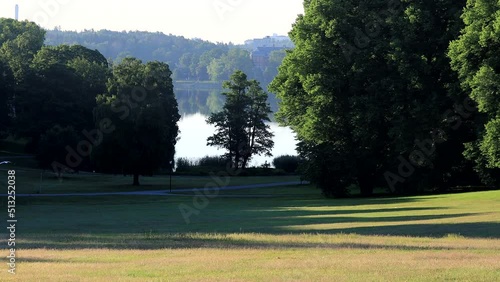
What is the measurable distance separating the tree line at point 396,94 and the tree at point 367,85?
7 cm

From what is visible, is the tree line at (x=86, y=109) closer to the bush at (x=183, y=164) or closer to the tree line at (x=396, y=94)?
the bush at (x=183, y=164)

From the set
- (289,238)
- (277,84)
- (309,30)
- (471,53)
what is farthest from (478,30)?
(289,238)

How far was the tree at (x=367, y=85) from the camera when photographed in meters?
45.9

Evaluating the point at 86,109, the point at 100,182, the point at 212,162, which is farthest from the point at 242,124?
the point at 100,182

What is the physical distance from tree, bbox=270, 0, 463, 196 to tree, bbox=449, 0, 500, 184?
7.46 ft

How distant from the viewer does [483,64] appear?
42125mm

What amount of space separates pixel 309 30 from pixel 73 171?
3214cm

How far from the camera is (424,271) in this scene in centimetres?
1430

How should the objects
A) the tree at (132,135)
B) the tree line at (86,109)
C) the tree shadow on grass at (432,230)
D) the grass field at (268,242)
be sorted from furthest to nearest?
1. the tree line at (86,109)
2. the tree at (132,135)
3. the tree shadow on grass at (432,230)
4. the grass field at (268,242)

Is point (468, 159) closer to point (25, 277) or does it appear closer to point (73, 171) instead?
point (25, 277)

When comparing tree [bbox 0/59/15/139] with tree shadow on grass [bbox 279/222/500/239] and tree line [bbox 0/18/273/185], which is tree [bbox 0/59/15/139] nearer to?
tree line [bbox 0/18/273/185]

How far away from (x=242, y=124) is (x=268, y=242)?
62.3 metres

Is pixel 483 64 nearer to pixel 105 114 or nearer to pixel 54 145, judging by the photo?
pixel 105 114

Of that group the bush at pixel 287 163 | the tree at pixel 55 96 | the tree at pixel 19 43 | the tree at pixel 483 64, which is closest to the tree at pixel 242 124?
the bush at pixel 287 163
